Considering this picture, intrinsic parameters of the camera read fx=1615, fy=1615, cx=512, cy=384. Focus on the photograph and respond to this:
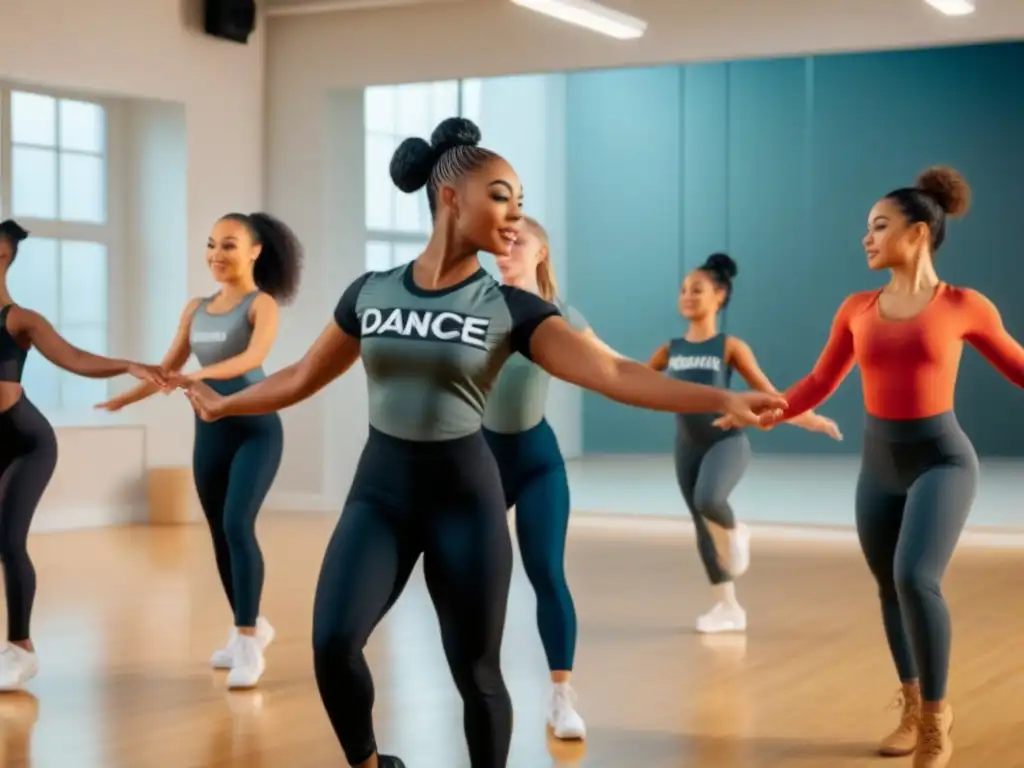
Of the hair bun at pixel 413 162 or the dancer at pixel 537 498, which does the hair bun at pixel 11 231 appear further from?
the hair bun at pixel 413 162

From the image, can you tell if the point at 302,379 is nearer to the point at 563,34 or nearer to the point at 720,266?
the point at 720,266

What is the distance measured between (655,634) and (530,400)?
6.62 ft

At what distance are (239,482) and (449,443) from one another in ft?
→ 7.21

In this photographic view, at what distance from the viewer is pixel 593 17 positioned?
9406 mm

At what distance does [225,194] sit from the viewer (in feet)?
35.0

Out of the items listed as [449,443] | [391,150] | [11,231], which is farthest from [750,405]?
[391,150]

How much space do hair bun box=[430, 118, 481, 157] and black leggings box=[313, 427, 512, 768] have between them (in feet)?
2.01

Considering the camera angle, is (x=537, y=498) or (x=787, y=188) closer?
(x=537, y=498)

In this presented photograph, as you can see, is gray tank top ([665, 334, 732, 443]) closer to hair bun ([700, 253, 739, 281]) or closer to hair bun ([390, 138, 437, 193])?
hair bun ([700, 253, 739, 281])

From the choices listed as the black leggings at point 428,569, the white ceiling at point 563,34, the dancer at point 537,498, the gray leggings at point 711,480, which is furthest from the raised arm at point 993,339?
the white ceiling at point 563,34

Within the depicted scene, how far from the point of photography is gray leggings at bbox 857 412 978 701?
4090 millimetres

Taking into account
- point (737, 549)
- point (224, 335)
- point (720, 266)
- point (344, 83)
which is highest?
point (344, 83)

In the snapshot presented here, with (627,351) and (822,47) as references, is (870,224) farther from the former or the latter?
(627,351)

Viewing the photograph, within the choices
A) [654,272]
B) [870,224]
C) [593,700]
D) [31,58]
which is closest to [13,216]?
[31,58]
